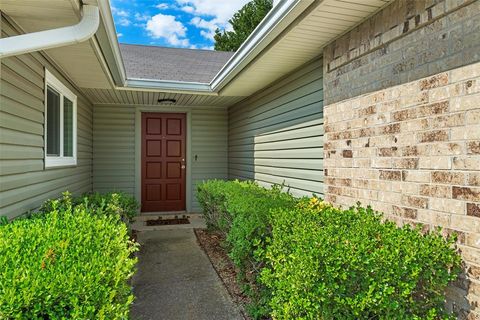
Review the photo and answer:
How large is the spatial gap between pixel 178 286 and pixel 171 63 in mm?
5395

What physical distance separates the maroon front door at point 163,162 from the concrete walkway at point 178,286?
95.6 inches

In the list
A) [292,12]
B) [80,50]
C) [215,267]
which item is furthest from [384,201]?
[80,50]

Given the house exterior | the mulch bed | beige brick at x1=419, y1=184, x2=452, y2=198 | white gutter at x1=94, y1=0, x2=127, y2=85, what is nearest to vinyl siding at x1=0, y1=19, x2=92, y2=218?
the house exterior

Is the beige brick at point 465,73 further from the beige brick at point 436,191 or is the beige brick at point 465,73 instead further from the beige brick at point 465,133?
the beige brick at point 436,191

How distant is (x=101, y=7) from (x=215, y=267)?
9.89 feet

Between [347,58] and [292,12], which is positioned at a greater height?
[292,12]

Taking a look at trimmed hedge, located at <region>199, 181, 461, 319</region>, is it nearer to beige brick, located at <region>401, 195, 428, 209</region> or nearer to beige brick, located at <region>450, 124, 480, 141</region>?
beige brick, located at <region>401, 195, 428, 209</region>

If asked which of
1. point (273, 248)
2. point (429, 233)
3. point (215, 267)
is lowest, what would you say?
point (215, 267)

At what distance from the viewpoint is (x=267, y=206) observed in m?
3.05

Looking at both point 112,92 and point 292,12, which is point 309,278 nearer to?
point 292,12

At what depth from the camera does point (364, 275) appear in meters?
1.76

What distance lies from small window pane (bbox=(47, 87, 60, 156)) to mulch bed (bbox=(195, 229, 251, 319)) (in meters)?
2.38

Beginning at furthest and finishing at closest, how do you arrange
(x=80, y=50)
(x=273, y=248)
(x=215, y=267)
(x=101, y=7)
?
(x=215, y=267)
(x=80, y=50)
(x=101, y=7)
(x=273, y=248)

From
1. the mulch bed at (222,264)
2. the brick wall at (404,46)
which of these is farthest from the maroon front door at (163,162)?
the brick wall at (404,46)
